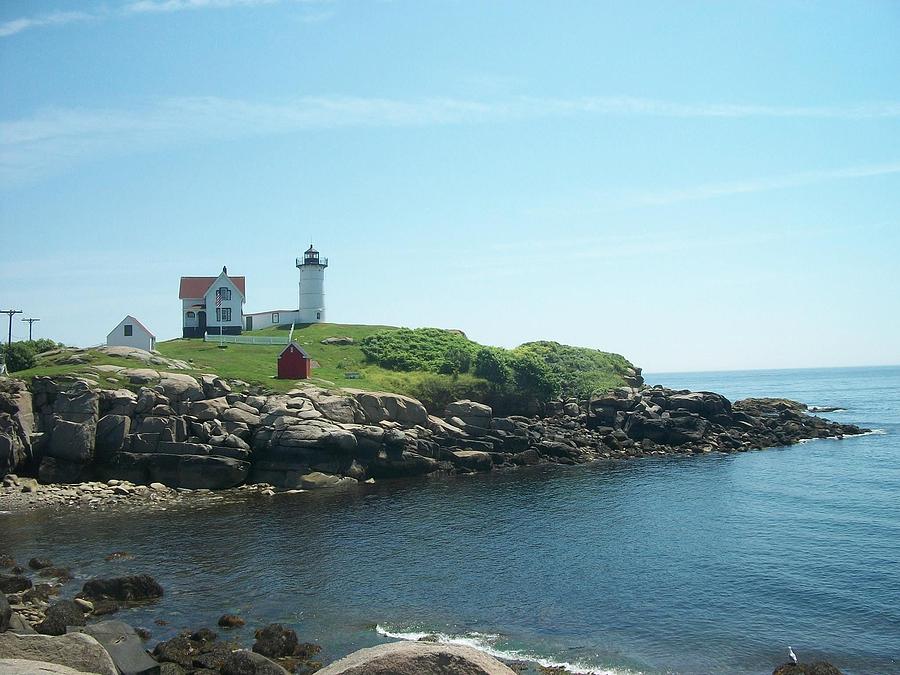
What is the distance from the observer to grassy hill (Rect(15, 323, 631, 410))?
6400cm

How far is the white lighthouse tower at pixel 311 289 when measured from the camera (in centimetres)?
10350

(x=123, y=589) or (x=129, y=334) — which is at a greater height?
(x=129, y=334)

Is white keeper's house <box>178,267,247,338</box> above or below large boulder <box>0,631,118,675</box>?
above

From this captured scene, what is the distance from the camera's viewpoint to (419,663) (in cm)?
1270

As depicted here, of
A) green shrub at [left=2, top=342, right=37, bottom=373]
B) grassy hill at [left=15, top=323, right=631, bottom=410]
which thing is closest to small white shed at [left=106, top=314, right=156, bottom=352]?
grassy hill at [left=15, top=323, right=631, bottom=410]

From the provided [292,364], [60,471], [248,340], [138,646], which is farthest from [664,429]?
[138,646]

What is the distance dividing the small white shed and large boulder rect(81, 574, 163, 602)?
166 ft

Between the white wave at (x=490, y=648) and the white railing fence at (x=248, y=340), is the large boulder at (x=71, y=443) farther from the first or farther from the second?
the white railing fence at (x=248, y=340)

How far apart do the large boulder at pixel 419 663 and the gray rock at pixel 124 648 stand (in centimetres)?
974

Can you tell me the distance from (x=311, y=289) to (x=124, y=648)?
8547cm

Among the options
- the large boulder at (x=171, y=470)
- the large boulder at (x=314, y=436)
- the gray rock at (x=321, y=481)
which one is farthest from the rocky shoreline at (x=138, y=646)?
→ the large boulder at (x=314, y=436)

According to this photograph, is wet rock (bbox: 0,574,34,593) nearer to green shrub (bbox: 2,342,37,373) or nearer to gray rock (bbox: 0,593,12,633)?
gray rock (bbox: 0,593,12,633)

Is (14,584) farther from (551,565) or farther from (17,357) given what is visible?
(17,357)

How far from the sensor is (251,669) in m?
20.6
